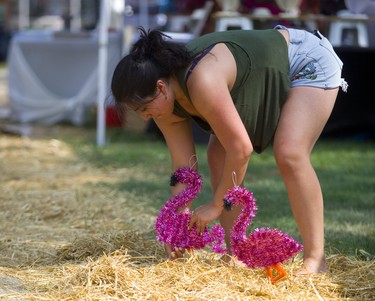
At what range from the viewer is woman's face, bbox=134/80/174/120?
3.30m

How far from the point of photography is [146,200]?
18.3ft

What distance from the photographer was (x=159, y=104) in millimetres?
3320

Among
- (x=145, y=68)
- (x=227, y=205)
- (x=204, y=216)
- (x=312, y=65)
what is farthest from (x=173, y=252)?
(x=312, y=65)

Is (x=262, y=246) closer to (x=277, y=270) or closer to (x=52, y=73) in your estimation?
(x=277, y=270)

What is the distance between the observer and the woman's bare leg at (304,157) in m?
3.41

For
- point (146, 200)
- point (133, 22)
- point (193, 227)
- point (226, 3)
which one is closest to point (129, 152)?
point (226, 3)

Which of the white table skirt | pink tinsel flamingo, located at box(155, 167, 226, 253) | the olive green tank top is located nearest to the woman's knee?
the olive green tank top

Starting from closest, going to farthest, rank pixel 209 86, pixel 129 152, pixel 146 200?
1. pixel 209 86
2. pixel 146 200
3. pixel 129 152

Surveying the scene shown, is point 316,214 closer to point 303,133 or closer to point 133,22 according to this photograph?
point 303,133

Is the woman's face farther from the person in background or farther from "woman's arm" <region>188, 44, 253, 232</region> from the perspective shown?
"woman's arm" <region>188, 44, 253, 232</region>

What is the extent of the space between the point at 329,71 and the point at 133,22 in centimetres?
953

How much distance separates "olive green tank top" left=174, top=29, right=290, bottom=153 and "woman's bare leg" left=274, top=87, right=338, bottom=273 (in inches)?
2.5

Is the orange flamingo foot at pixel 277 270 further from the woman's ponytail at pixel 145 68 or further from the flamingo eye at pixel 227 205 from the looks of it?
the woman's ponytail at pixel 145 68

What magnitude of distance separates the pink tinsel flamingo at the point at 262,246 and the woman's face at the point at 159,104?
1.37ft
